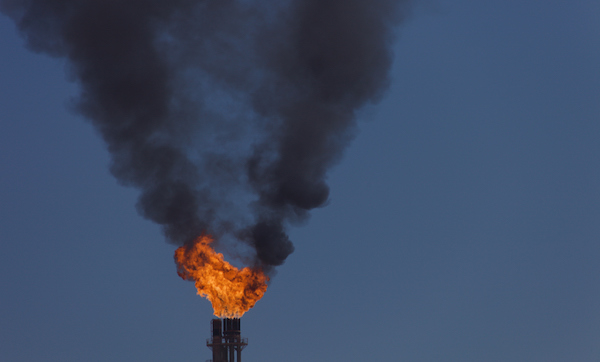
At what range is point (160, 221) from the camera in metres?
86.6

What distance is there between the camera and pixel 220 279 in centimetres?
8506

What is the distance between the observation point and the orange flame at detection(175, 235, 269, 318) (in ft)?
279

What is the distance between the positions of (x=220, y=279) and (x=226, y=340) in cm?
748

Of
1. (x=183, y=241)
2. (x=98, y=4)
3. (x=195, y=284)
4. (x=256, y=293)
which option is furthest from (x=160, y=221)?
(x=98, y=4)

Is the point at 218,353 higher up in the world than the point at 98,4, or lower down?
lower down

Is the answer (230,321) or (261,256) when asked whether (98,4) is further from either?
(230,321)

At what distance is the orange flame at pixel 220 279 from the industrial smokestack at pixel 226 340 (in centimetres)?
100

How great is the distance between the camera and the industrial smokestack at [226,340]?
8312 cm

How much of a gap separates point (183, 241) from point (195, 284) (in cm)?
566

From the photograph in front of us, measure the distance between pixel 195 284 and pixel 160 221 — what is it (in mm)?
9154

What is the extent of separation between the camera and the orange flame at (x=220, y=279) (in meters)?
84.9

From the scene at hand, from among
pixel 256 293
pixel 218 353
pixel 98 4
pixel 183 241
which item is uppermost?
pixel 98 4

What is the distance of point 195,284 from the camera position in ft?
283

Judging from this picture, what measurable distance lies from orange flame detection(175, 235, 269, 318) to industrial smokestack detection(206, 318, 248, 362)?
1.00 metres
